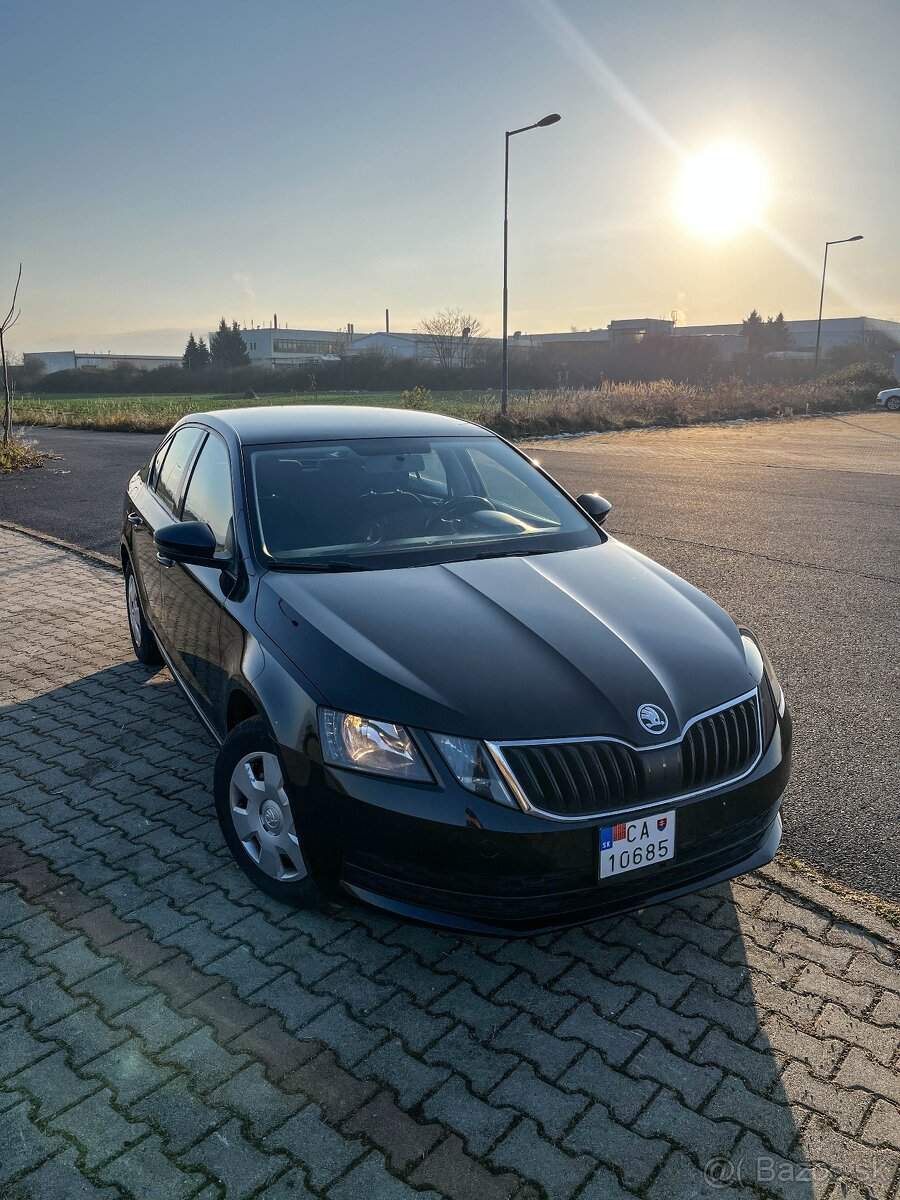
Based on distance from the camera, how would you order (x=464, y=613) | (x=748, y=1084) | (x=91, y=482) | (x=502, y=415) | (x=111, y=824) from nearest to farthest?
1. (x=748, y=1084)
2. (x=464, y=613)
3. (x=111, y=824)
4. (x=91, y=482)
5. (x=502, y=415)

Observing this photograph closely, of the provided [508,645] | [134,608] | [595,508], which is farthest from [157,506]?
[508,645]

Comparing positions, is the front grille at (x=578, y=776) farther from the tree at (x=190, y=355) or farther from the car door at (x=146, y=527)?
the tree at (x=190, y=355)

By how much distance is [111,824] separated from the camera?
3.90 m

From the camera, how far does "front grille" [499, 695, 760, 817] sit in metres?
2.56

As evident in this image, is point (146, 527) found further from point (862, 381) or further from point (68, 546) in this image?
point (862, 381)

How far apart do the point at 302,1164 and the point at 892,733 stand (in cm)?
369

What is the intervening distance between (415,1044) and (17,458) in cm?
1761

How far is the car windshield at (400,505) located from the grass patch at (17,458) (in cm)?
1499

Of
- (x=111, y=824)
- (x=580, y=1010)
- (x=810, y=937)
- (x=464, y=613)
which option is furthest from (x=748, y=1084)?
(x=111, y=824)

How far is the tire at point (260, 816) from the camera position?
3.01 meters

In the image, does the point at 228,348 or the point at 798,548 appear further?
the point at 228,348

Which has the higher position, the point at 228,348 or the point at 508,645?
the point at 228,348

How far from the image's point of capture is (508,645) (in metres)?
2.97

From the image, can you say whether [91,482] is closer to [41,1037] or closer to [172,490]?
[172,490]
